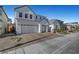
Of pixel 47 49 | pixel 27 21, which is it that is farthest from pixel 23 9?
pixel 47 49

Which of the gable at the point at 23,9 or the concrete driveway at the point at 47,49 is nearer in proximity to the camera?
the concrete driveway at the point at 47,49

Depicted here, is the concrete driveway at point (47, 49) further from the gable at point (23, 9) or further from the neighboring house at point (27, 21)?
the gable at point (23, 9)

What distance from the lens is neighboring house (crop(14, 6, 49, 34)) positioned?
703 centimetres

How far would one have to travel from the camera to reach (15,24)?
8070mm

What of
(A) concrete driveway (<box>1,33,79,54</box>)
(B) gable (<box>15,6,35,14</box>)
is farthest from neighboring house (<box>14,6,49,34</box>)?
(A) concrete driveway (<box>1,33,79,54</box>)

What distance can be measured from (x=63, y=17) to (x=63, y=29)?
3911 millimetres

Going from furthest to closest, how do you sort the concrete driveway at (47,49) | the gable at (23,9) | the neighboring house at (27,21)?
the gable at (23,9), the neighboring house at (27,21), the concrete driveway at (47,49)

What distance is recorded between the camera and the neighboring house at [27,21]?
7.03 m

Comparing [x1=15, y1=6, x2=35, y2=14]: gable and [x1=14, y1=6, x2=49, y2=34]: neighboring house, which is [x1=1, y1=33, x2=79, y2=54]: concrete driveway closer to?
[x1=14, y1=6, x2=49, y2=34]: neighboring house

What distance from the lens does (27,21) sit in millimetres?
7957

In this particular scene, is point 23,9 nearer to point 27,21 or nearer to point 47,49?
point 27,21

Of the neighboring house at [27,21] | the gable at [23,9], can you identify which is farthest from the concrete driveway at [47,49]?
the gable at [23,9]
